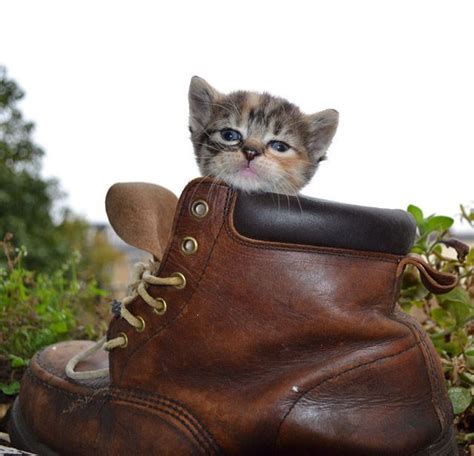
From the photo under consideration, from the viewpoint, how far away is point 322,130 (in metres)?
2.33

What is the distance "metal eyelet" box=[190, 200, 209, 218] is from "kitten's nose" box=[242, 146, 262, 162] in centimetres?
37

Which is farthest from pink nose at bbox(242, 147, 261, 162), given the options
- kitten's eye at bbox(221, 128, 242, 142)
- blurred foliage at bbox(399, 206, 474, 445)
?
blurred foliage at bbox(399, 206, 474, 445)

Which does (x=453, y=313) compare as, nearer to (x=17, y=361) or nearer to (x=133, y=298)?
(x=133, y=298)

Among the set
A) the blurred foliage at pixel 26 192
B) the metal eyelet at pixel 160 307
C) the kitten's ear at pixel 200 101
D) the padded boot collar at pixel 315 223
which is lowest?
the blurred foliage at pixel 26 192

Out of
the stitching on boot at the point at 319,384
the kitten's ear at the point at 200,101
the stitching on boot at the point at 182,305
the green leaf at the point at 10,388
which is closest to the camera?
the stitching on boot at the point at 319,384

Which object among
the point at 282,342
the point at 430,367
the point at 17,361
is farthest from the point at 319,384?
the point at 17,361

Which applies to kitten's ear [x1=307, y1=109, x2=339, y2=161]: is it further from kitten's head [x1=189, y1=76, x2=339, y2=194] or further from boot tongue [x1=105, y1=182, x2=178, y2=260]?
boot tongue [x1=105, y1=182, x2=178, y2=260]

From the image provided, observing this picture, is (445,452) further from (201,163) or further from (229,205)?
(201,163)

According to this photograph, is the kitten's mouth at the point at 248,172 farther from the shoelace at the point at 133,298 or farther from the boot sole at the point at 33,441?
the boot sole at the point at 33,441

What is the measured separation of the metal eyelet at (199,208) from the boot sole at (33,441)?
29.7 inches

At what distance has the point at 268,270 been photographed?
1477 mm

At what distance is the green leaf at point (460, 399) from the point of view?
6.21ft

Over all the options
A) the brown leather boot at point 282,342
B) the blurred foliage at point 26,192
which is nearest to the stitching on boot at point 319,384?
the brown leather boot at point 282,342

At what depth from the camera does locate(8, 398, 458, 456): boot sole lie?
4.89 ft
